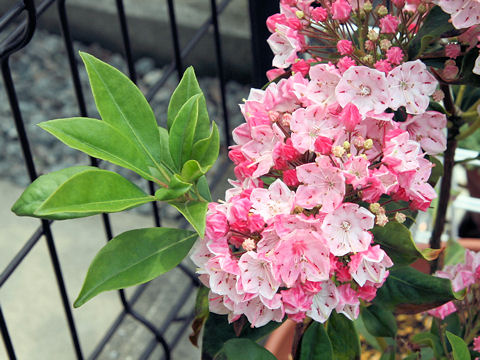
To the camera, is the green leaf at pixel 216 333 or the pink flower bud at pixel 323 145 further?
the green leaf at pixel 216 333

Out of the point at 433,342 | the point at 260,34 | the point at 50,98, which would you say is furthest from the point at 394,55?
the point at 50,98

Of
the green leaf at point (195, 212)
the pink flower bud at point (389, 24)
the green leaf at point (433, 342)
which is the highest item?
the pink flower bud at point (389, 24)

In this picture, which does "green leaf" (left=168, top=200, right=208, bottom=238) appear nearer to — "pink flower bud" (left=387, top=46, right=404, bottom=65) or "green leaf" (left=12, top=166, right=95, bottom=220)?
"green leaf" (left=12, top=166, right=95, bottom=220)

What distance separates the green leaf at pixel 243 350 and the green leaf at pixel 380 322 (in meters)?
0.22

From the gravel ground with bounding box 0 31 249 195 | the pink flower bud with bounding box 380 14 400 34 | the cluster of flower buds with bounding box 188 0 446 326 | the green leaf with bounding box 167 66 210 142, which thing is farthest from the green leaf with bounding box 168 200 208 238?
the gravel ground with bounding box 0 31 249 195

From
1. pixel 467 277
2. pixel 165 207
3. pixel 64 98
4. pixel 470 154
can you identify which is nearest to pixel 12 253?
pixel 165 207

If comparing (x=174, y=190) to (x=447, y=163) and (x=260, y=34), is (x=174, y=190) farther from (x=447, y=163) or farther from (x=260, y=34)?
(x=260, y=34)

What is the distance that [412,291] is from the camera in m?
1.10

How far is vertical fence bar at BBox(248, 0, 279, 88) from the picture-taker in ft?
5.25

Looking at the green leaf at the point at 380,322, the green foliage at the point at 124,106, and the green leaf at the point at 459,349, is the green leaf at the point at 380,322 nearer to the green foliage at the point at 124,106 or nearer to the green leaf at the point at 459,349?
the green leaf at the point at 459,349

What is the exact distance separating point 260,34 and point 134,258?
0.86m

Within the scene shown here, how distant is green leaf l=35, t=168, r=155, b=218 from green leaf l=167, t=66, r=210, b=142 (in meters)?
0.15

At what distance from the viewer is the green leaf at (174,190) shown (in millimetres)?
912

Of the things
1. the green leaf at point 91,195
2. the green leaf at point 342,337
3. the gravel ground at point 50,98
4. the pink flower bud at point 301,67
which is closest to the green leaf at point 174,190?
the green leaf at point 91,195
